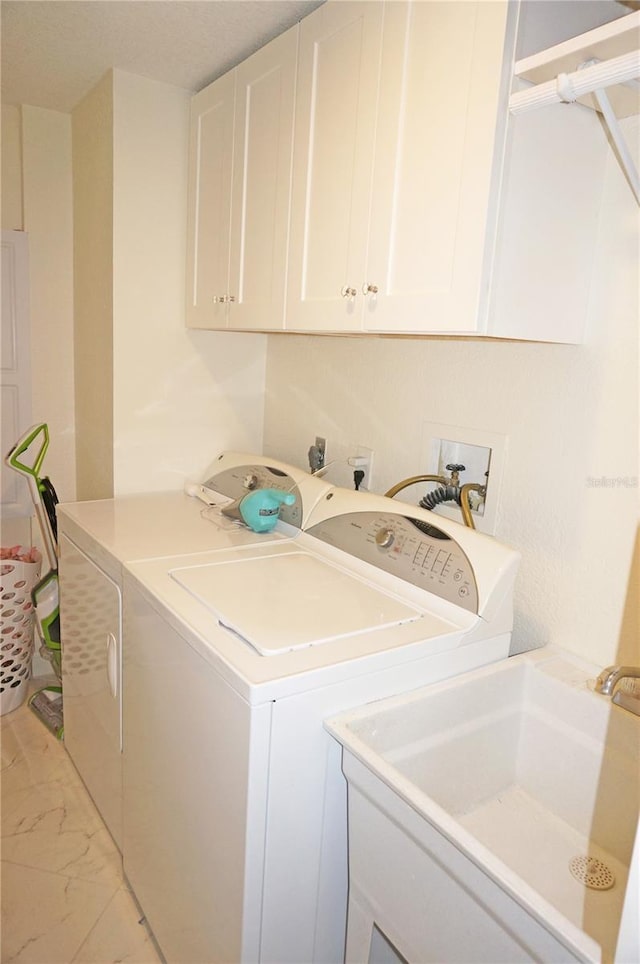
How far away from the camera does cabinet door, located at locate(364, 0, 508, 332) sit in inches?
43.5

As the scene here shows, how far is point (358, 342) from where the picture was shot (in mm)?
1964

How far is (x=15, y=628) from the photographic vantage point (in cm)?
243

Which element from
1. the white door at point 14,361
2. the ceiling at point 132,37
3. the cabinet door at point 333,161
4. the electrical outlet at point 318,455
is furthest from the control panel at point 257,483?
the ceiling at point 132,37

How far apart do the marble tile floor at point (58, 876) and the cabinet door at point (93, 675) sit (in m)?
0.09

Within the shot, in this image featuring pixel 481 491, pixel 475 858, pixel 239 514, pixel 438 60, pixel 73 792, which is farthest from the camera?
pixel 73 792

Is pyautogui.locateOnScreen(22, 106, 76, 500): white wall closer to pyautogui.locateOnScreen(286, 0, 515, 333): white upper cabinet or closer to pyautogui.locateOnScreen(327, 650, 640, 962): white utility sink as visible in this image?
pyautogui.locateOnScreen(286, 0, 515, 333): white upper cabinet

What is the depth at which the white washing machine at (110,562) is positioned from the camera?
1664 mm

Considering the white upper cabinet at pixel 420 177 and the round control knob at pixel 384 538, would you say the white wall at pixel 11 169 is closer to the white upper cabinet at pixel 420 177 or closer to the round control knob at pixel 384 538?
the white upper cabinet at pixel 420 177

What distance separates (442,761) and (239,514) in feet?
3.17

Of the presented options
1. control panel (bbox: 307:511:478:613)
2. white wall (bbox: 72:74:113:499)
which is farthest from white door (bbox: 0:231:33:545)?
control panel (bbox: 307:511:478:613)

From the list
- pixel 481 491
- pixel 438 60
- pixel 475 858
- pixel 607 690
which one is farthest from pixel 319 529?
pixel 438 60

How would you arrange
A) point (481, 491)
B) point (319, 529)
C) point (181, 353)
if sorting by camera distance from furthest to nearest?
1. point (181, 353)
2. point (319, 529)
3. point (481, 491)

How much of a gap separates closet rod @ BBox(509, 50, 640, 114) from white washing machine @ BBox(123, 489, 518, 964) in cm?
82

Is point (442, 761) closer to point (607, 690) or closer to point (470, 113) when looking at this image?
point (607, 690)
